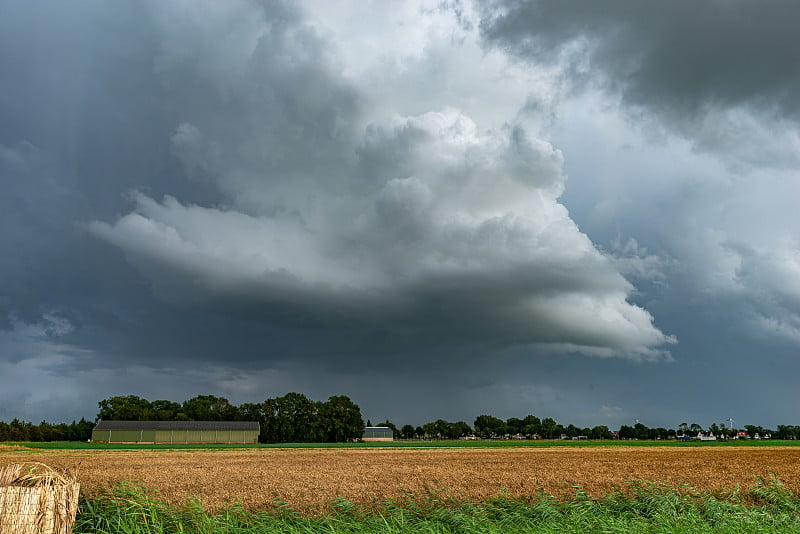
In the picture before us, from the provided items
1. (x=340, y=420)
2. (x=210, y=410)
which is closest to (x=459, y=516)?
(x=340, y=420)

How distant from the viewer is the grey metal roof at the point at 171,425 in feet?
424

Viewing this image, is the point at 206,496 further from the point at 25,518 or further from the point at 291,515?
the point at 25,518

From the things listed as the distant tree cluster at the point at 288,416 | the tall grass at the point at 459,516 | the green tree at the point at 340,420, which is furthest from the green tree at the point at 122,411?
the tall grass at the point at 459,516

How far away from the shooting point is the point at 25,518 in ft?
34.3

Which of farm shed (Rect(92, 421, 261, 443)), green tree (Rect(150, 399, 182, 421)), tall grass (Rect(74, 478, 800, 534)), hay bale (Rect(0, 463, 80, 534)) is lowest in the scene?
tall grass (Rect(74, 478, 800, 534))

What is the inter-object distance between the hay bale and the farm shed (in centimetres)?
12436

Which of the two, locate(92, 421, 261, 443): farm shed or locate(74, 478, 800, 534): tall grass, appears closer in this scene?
locate(74, 478, 800, 534): tall grass

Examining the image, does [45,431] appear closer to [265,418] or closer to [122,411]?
[122,411]

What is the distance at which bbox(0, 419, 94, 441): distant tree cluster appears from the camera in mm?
140962

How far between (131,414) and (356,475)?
138 m

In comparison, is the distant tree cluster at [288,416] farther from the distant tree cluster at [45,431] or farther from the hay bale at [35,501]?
the hay bale at [35,501]

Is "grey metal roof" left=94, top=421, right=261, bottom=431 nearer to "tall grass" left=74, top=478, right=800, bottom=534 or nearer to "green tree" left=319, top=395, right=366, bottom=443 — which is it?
"green tree" left=319, top=395, right=366, bottom=443

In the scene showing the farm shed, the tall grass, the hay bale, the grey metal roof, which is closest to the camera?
the hay bale

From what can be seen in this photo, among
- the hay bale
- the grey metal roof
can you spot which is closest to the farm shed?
the grey metal roof
